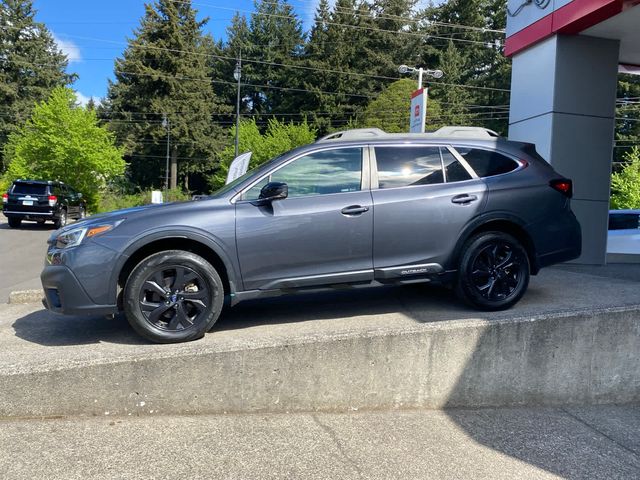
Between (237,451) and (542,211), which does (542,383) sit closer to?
(542,211)

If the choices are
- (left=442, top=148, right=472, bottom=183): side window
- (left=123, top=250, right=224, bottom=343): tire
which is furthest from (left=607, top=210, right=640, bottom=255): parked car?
(left=123, top=250, right=224, bottom=343): tire

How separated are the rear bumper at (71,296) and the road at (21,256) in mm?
4768

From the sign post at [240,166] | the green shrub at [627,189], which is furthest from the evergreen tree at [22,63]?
the green shrub at [627,189]

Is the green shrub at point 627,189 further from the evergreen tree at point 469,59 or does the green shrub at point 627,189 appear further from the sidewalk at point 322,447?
the sidewalk at point 322,447

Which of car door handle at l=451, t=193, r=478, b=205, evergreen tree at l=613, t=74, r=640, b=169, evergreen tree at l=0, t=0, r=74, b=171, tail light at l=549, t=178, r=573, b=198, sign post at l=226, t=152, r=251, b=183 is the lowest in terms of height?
car door handle at l=451, t=193, r=478, b=205

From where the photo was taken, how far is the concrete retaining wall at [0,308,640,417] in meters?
3.84

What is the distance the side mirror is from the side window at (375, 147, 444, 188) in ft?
2.96

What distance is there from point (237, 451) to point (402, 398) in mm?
1462

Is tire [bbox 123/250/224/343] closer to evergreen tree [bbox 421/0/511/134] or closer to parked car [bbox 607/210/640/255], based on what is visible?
parked car [bbox 607/210/640/255]

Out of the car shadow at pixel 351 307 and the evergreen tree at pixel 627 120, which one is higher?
the evergreen tree at pixel 627 120

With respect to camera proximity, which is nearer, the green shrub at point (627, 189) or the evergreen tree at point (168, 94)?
the green shrub at point (627, 189)

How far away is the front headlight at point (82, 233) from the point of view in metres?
4.24

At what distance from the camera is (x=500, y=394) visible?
14.6 ft

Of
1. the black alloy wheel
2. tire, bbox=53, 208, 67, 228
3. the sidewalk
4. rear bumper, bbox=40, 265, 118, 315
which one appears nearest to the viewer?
the sidewalk
